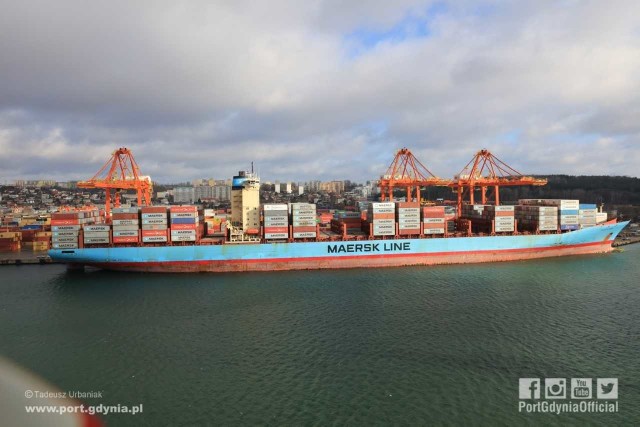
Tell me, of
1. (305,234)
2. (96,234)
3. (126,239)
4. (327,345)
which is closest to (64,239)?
(96,234)

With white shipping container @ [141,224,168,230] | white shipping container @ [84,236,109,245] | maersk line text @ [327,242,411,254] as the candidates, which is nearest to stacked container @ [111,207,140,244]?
white shipping container @ [141,224,168,230]

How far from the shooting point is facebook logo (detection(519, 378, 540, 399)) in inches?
557

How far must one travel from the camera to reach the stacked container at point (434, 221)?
1543 inches

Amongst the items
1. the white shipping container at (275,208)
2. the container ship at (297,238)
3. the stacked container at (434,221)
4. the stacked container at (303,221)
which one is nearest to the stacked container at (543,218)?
the container ship at (297,238)

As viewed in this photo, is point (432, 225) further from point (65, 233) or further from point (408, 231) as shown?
point (65, 233)

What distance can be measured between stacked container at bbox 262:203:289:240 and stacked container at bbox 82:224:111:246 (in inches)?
611

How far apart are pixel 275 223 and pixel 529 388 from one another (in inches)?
1045

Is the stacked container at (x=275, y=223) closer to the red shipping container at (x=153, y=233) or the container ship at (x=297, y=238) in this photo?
the container ship at (x=297, y=238)

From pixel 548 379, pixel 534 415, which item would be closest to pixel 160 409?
pixel 534 415

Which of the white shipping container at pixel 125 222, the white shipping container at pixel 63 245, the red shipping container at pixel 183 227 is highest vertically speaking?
the white shipping container at pixel 125 222

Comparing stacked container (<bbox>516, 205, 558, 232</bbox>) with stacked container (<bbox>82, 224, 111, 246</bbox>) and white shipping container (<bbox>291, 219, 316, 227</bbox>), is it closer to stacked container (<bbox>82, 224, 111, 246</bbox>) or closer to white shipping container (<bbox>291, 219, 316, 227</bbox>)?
white shipping container (<bbox>291, 219, 316, 227</bbox>)

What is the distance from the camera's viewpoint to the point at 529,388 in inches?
573

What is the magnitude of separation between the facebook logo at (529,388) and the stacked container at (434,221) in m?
24.8

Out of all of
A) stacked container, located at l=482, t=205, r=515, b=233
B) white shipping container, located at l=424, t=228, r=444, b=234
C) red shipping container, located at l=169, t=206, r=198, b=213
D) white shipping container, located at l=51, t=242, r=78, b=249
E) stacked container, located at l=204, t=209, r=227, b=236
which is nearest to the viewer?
white shipping container, located at l=51, t=242, r=78, b=249
